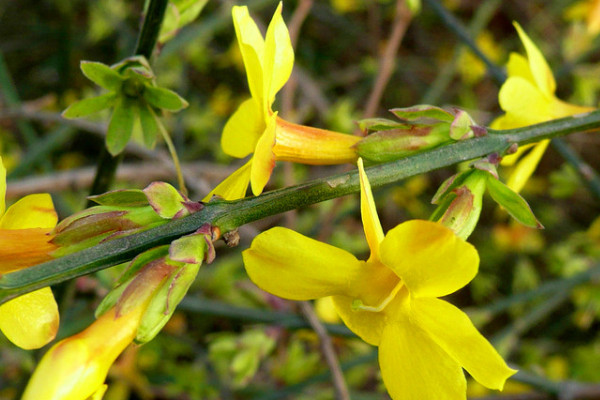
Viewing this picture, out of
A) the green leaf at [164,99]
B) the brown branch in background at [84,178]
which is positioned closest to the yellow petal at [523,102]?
the green leaf at [164,99]

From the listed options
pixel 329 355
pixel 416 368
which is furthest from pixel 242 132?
pixel 329 355

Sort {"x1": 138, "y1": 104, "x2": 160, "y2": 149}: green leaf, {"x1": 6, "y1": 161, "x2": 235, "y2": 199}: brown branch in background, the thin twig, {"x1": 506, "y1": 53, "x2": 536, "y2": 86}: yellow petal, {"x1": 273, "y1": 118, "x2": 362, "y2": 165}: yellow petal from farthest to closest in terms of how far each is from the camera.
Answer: {"x1": 6, "y1": 161, "x2": 235, "y2": 199}: brown branch in background < the thin twig < {"x1": 506, "y1": 53, "x2": 536, "y2": 86}: yellow petal < {"x1": 138, "y1": 104, "x2": 160, "y2": 149}: green leaf < {"x1": 273, "y1": 118, "x2": 362, "y2": 165}: yellow petal

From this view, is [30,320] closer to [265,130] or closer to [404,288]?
[265,130]

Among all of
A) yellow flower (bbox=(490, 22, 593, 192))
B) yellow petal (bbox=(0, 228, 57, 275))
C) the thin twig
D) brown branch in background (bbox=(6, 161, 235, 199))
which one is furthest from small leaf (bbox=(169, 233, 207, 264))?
brown branch in background (bbox=(6, 161, 235, 199))

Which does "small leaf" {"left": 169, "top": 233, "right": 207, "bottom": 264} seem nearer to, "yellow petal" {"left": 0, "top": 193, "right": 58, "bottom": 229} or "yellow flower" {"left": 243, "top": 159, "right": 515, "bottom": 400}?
"yellow flower" {"left": 243, "top": 159, "right": 515, "bottom": 400}

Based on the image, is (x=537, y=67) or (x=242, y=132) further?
(x=537, y=67)
